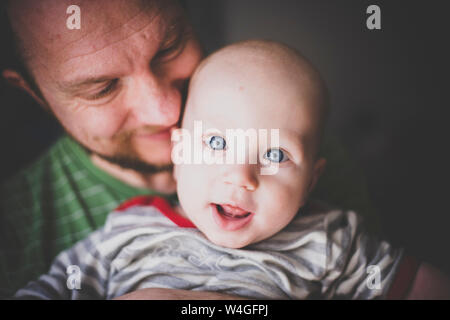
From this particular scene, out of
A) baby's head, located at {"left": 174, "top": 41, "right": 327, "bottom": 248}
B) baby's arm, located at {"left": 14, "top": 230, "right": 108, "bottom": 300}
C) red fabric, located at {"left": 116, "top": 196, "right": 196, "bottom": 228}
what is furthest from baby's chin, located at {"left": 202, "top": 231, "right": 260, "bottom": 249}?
baby's arm, located at {"left": 14, "top": 230, "right": 108, "bottom": 300}

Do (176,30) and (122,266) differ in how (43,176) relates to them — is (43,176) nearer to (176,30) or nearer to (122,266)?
(122,266)

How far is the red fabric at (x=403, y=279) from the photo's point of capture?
2.69 ft

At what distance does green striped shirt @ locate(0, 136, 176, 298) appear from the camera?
94cm

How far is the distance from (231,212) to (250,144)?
164 millimetres

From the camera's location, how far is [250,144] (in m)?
0.68

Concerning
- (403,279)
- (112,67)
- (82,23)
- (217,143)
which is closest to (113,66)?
(112,67)

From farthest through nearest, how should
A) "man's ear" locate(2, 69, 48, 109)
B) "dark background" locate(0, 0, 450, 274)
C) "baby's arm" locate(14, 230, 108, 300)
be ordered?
"dark background" locate(0, 0, 450, 274)
"man's ear" locate(2, 69, 48, 109)
"baby's arm" locate(14, 230, 108, 300)

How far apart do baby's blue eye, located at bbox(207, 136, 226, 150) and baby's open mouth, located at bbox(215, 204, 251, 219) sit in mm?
131

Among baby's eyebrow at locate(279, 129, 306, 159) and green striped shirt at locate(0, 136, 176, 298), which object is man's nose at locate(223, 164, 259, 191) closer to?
baby's eyebrow at locate(279, 129, 306, 159)

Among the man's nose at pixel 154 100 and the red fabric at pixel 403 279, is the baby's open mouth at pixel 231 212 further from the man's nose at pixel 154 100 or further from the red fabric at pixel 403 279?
the red fabric at pixel 403 279

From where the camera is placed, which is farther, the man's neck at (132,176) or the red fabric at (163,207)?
the man's neck at (132,176)

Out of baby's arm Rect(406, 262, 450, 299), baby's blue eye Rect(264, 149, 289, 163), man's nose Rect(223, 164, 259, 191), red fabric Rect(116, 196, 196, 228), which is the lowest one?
baby's arm Rect(406, 262, 450, 299)

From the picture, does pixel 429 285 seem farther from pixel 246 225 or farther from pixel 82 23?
pixel 82 23

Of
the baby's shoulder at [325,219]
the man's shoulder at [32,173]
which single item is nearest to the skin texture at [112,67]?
the man's shoulder at [32,173]
